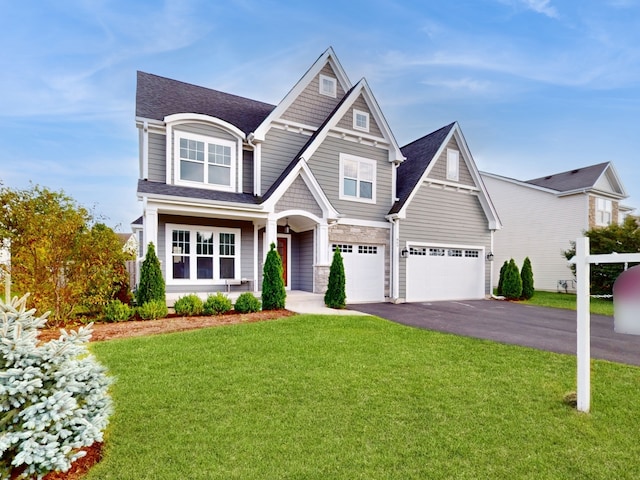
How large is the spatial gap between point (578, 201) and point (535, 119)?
6415 millimetres

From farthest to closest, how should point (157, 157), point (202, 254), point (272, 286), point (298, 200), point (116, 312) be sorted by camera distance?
point (202, 254) < point (298, 200) < point (157, 157) < point (272, 286) < point (116, 312)

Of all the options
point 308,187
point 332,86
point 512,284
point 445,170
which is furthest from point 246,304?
point 512,284

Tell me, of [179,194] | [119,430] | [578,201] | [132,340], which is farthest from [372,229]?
[578,201]

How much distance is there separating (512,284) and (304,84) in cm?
1322

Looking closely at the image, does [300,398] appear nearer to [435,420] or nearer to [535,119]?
[435,420]

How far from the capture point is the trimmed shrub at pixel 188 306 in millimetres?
9008

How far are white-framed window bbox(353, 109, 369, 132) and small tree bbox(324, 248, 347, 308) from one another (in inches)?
231

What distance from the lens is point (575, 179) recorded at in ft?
70.3

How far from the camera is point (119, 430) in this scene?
324 cm

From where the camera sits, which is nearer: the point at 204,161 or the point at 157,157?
the point at 157,157

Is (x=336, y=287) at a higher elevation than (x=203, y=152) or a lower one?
lower

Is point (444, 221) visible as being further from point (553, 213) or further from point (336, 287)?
point (553, 213)

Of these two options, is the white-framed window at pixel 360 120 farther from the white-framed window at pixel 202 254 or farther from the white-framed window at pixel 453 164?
the white-framed window at pixel 202 254

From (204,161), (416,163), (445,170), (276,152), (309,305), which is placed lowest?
(309,305)
